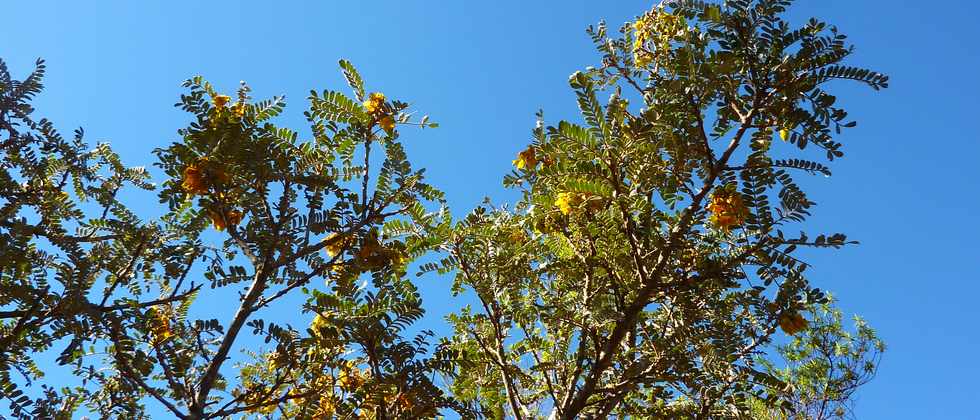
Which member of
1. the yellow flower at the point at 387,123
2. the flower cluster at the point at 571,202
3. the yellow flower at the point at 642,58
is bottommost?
the yellow flower at the point at 387,123

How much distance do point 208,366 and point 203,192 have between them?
512 mm

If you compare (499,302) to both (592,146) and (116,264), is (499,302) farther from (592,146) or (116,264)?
(116,264)

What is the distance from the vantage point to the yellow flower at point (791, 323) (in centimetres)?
214

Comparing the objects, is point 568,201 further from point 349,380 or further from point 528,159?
point 349,380

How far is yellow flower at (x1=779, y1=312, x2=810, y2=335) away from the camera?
2139 mm

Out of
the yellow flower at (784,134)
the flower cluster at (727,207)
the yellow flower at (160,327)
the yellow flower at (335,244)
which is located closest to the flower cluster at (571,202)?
the flower cluster at (727,207)

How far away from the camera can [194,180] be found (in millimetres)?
1985

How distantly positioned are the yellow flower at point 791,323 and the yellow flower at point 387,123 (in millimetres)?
1376

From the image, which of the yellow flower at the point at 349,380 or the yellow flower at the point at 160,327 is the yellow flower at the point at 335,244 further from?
the yellow flower at the point at 160,327

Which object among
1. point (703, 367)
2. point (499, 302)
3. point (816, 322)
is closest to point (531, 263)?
point (499, 302)

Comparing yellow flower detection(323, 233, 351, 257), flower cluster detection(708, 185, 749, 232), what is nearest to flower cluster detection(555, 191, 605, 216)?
flower cluster detection(708, 185, 749, 232)

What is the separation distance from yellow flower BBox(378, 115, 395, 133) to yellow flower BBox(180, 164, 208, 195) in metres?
0.56

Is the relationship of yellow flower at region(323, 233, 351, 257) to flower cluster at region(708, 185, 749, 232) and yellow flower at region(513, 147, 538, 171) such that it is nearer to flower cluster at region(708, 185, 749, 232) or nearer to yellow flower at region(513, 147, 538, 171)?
yellow flower at region(513, 147, 538, 171)

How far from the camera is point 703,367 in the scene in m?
2.46
